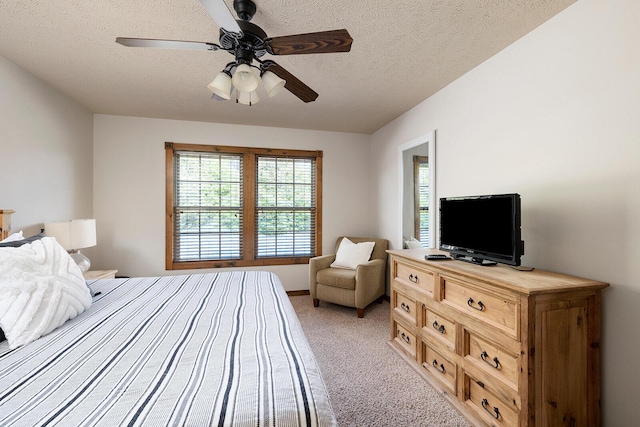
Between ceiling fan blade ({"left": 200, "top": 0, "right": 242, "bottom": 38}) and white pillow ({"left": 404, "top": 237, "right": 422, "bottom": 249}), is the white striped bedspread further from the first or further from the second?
white pillow ({"left": 404, "top": 237, "right": 422, "bottom": 249})

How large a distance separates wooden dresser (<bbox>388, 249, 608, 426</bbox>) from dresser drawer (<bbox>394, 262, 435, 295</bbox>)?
0.58ft

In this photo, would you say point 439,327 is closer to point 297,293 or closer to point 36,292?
point 36,292

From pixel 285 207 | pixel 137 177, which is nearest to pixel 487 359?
pixel 285 207

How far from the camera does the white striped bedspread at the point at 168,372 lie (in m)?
0.78

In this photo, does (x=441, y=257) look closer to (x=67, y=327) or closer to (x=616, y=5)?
(x=616, y=5)

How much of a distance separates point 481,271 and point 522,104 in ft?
4.21

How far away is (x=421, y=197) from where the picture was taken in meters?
3.25

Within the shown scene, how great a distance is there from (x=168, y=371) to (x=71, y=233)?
8.50 ft

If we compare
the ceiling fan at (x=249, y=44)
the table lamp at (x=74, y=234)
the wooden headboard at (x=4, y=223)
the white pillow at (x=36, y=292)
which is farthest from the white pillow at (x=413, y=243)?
the wooden headboard at (x=4, y=223)

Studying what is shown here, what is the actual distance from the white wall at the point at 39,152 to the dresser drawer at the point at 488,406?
387 cm

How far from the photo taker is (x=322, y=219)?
4492 mm

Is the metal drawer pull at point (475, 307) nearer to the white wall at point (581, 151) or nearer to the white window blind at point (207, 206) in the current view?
the white wall at point (581, 151)

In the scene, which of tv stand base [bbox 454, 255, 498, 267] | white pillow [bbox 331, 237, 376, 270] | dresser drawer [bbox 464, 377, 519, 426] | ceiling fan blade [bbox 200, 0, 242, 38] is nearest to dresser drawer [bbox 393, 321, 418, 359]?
dresser drawer [bbox 464, 377, 519, 426]

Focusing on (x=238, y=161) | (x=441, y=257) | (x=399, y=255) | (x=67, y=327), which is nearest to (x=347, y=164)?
(x=238, y=161)
